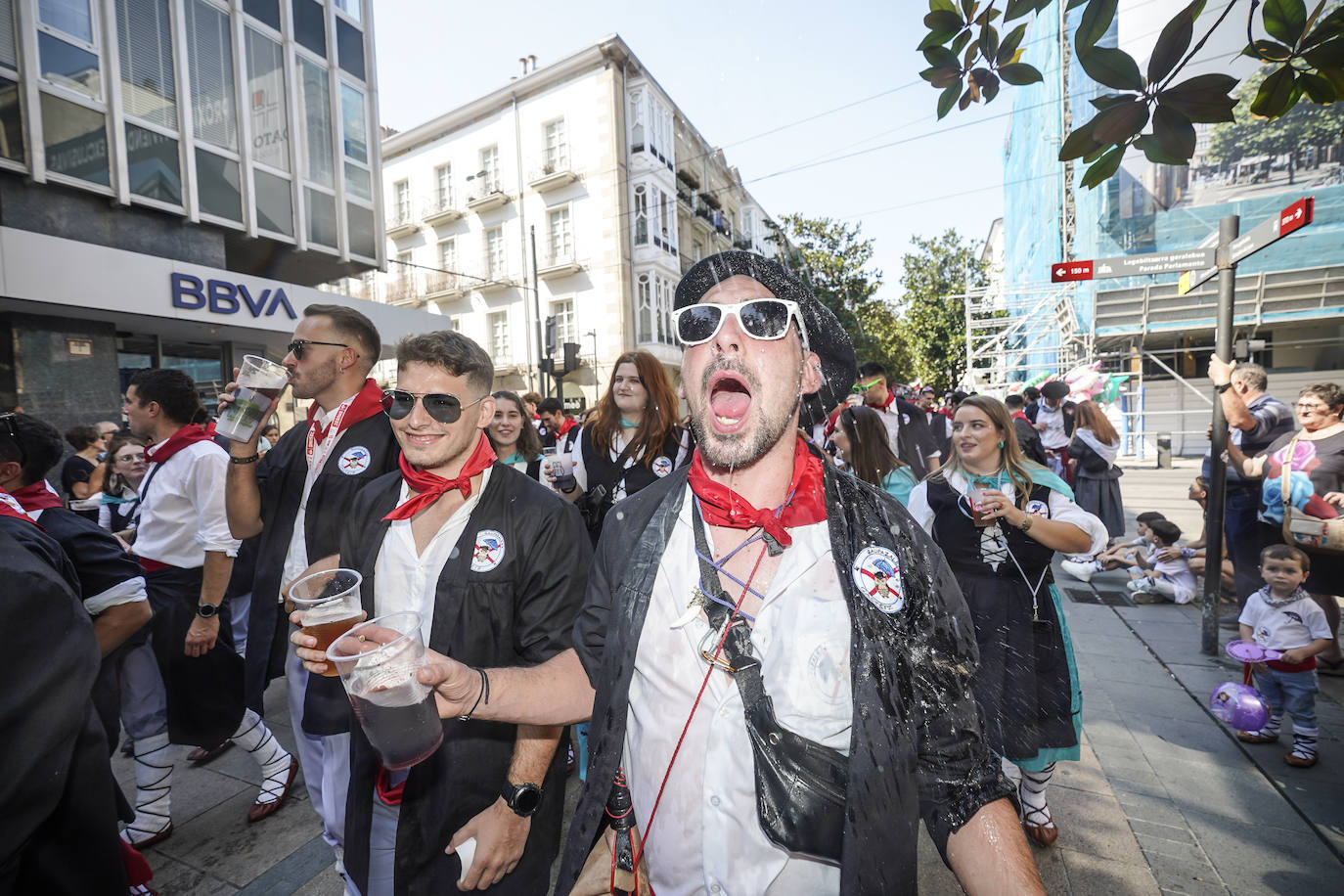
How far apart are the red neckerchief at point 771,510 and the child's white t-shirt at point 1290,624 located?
13.9 ft

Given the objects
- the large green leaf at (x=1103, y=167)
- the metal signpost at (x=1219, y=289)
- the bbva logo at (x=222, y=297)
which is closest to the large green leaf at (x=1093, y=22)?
the large green leaf at (x=1103, y=167)

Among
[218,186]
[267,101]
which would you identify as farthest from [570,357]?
[267,101]

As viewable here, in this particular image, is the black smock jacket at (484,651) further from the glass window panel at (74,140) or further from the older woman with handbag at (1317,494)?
the glass window panel at (74,140)

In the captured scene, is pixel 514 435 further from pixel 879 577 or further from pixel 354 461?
pixel 879 577

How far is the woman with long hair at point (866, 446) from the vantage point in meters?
5.11

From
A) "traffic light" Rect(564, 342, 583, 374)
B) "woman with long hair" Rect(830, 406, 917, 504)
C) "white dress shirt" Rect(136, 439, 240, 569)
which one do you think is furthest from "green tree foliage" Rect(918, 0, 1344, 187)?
"traffic light" Rect(564, 342, 583, 374)

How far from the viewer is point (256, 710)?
323cm

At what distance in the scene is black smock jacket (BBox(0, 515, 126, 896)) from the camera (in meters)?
1.38

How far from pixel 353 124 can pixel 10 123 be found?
7030mm

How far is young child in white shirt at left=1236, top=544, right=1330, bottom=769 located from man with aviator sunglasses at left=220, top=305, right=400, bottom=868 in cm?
525

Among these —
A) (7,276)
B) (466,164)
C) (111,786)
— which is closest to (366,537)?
(111,786)

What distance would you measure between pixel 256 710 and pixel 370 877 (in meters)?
1.51

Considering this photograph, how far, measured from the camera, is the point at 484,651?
2.15 meters

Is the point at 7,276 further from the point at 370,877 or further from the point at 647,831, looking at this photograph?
the point at 647,831
